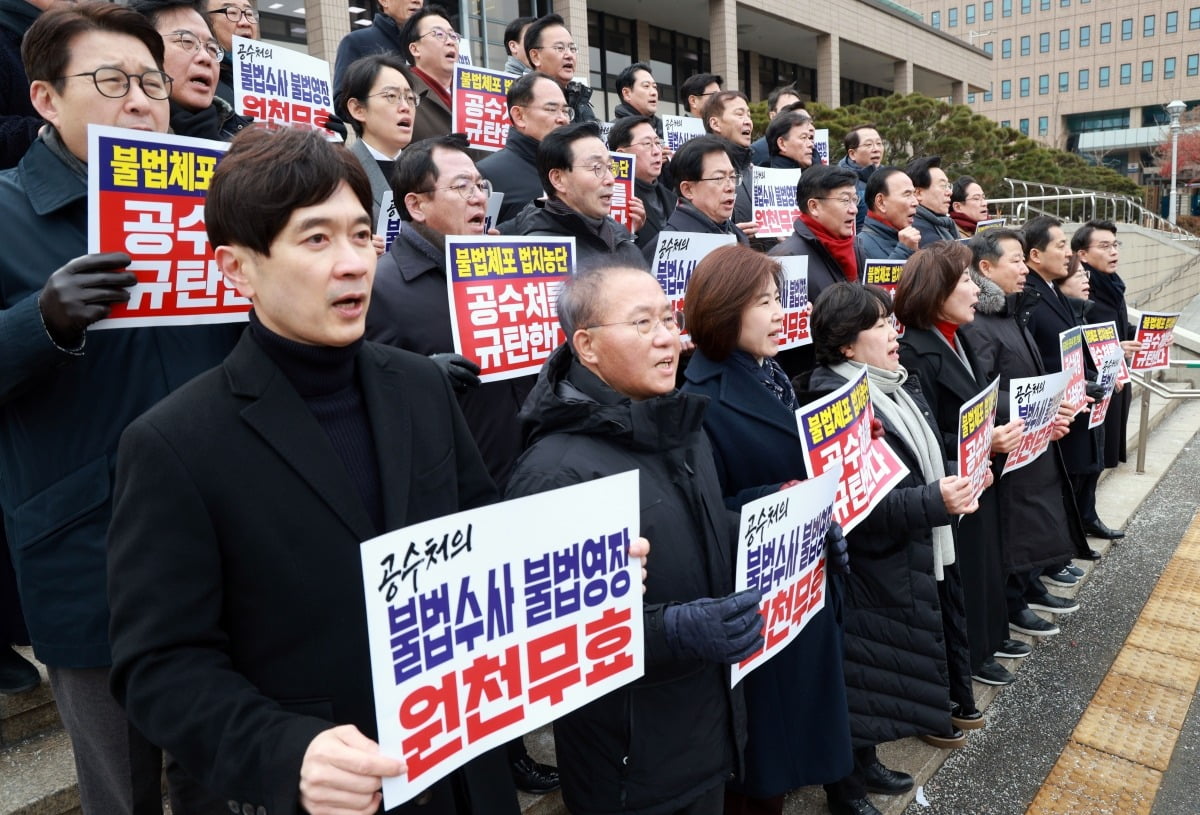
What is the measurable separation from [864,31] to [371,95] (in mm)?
29099

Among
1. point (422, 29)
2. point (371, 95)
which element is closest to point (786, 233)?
point (422, 29)

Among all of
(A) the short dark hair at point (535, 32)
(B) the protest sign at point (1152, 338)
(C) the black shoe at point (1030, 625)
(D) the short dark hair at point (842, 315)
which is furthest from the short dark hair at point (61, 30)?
(B) the protest sign at point (1152, 338)

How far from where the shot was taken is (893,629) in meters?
3.21

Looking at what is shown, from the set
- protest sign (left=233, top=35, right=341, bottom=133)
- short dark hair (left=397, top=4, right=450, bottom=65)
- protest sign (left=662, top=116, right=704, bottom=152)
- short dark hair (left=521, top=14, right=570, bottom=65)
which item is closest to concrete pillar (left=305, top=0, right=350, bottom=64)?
protest sign (left=662, top=116, right=704, bottom=152)

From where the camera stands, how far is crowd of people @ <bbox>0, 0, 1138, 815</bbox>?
1451 mm

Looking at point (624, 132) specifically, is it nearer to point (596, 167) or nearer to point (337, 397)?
point (596, 167)

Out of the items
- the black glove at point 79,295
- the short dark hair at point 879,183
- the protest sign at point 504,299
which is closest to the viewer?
the black glove at point 79,295

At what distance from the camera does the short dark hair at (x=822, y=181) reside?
15.8 feet

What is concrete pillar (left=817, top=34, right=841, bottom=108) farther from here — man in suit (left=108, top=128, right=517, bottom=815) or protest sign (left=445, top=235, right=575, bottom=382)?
man in suit (left=108, top=128, right=517, bottom=815)

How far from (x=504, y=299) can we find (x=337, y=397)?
5.74 feet

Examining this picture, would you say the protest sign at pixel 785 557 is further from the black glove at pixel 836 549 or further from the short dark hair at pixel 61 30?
the short dark hair at pixel 61 30

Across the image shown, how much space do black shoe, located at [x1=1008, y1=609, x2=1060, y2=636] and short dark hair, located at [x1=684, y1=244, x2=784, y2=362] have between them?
3.22 metres

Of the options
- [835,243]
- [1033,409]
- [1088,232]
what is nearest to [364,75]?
[835,243]

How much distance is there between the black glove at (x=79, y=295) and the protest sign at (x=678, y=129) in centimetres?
580
